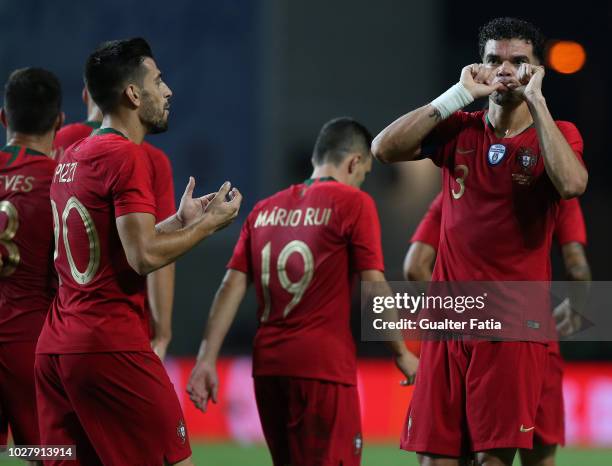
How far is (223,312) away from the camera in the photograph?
17.2ft

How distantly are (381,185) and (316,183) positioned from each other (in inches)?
416

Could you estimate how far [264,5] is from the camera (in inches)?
603

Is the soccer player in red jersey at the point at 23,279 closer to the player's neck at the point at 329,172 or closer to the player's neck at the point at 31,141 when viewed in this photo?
the player's neck at the point at 31,141

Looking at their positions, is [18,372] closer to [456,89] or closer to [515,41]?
[456,89]

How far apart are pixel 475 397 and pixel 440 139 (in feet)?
3.88

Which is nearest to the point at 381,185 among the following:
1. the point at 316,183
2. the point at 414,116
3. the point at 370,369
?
the point at 370,369

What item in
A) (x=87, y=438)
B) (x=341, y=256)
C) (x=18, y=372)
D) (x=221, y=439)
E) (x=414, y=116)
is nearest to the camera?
(x=87, y=438)

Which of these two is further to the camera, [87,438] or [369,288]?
[369,288]

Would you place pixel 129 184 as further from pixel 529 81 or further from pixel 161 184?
pixel 529 81

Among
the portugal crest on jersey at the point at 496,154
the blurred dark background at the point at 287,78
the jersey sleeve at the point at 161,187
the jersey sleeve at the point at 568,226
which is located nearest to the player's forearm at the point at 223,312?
the jersey sleeve at the point at 161,187

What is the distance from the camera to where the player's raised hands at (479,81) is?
4.19m

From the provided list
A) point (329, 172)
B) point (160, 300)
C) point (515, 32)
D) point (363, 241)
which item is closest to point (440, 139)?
point (515, 32)

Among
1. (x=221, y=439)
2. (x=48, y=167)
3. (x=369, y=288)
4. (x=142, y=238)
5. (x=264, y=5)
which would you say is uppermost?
(x=264, y=5)

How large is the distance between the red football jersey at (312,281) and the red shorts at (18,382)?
116 cm
